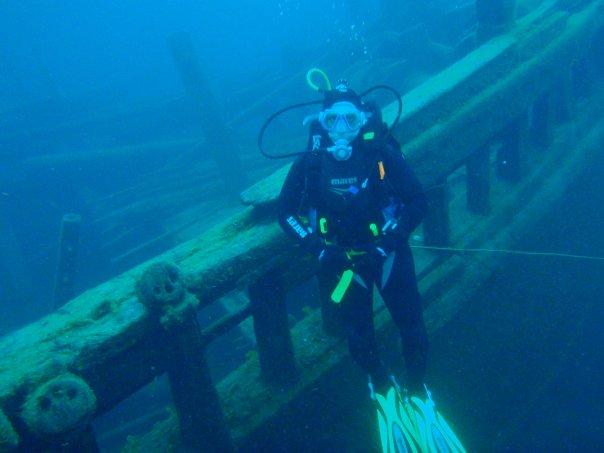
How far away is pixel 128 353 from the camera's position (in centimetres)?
235

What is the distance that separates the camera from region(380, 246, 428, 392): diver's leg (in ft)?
9.87

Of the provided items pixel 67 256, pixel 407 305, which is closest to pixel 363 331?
pixel 407 305

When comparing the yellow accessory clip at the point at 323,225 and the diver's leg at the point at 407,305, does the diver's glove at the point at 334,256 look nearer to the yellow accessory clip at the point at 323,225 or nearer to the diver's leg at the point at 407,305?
the yellow accessory clip at the point at 323,225

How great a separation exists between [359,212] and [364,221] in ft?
0.26

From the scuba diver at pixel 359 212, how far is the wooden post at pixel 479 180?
2275 mm

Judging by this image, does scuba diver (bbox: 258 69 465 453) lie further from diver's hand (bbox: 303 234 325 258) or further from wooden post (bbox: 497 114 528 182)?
wooden post (bbox: 497 114 528 182)

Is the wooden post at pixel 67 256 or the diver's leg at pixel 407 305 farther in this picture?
the wooden post at pixel 67 256

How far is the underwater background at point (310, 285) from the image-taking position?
392 cm

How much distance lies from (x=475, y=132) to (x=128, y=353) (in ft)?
12.4

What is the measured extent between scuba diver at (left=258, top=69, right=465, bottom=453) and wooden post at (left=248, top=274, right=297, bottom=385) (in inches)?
15.5

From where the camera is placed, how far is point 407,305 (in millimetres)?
3045

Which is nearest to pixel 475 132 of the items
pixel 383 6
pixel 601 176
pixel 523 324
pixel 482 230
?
pixel 482 230

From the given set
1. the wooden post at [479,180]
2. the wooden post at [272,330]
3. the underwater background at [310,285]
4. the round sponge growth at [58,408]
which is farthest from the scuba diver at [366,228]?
the wooden post at [479,180]

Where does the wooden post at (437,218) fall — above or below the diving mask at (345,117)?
below
